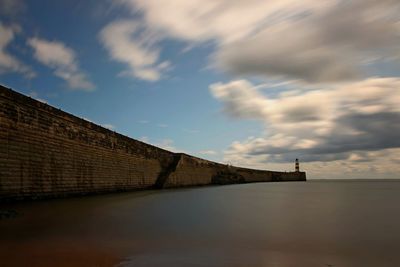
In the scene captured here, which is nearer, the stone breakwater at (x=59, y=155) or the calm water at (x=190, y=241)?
the calm water at (x=190, y=241)

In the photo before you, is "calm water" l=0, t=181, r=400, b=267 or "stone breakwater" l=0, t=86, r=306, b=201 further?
"stone breakwater" l=0, t=86, r=306, b=201

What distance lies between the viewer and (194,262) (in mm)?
5812

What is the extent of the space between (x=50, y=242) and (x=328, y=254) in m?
4.96

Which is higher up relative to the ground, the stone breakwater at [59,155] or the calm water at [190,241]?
the stone breakwater at [59,155]

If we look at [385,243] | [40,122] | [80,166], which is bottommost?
[385,243]

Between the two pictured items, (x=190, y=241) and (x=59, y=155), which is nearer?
(x=190, y=241)

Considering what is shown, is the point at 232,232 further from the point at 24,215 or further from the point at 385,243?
the point at 24,215

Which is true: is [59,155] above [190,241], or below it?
above

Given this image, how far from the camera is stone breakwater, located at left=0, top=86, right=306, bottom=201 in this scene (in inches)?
581

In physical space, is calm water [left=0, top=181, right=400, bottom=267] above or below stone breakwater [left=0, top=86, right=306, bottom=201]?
below

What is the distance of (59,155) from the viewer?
61.6 ft

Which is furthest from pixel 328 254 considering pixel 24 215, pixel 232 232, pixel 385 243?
pixel 24 215

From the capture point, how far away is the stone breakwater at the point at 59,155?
581 inches

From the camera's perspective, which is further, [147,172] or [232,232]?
[147,172]
